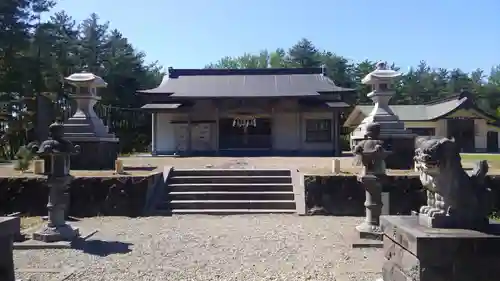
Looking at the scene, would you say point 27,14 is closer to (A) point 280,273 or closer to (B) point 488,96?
(A) point 280,273

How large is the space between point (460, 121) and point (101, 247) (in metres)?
34.8

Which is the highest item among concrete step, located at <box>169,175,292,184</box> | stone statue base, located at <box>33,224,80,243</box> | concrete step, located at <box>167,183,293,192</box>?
concrete step, located at <box>169,175,292,184</box>

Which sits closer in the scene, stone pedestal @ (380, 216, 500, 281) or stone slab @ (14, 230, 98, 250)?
stone pedestal @ (380, 216, 500, 281)

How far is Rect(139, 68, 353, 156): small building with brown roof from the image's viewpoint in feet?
81.3

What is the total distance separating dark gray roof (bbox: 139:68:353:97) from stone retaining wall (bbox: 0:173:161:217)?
47.2 ft

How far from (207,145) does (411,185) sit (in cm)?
1621

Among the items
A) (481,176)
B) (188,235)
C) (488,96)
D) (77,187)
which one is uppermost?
(488,96)

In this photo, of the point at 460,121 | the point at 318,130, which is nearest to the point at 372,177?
the point at 318,130

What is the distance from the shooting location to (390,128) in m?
14.8

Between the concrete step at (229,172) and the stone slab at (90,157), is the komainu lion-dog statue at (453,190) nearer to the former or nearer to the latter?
the concrete step at (229,172)

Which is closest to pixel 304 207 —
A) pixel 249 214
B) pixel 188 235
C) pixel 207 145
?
pixel 249 214

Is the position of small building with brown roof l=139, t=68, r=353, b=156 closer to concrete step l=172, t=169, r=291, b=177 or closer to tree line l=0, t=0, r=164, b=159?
tree line l=0, t=0, r=164, b=159

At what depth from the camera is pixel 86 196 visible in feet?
35.5

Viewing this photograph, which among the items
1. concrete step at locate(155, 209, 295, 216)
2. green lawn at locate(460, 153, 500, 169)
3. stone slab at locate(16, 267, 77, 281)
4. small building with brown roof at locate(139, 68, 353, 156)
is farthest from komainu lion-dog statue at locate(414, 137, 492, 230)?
small building with brown roof at locate(139, 68, 353, 156)
